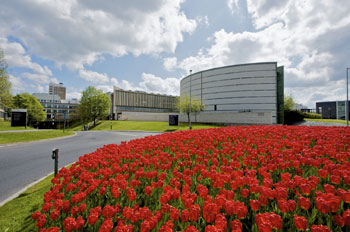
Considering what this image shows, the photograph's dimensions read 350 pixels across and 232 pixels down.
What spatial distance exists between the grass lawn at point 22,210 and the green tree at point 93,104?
5195 cm

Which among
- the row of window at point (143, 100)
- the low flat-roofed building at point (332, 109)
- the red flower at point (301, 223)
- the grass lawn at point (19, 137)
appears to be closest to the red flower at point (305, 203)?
the red flower at point (301, 223)

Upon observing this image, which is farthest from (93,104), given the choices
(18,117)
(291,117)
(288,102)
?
(288,102)

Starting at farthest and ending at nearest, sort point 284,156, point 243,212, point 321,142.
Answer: point 321,142, point 284,156, point 243,212

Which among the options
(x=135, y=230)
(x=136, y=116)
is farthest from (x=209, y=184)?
(x=136, y=116)

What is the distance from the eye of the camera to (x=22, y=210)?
3.60 metres

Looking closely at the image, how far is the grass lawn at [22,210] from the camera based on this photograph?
2.93 metres

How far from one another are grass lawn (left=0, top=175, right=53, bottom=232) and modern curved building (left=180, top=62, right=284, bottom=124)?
3576 cm

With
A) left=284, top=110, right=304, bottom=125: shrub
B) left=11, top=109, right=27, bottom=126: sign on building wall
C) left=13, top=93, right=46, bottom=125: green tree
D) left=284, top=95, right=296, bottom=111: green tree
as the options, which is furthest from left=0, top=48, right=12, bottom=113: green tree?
left=284, top=95, right=296, bottom=111: green tree

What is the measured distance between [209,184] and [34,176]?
7.03 meters

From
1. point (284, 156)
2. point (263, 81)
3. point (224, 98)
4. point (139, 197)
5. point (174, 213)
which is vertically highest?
point (263, 81)

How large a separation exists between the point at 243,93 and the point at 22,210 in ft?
158

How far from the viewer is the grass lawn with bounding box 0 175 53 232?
2.93 metres

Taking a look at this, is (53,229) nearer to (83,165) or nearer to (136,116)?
(83,165)

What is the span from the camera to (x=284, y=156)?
3312 mm
